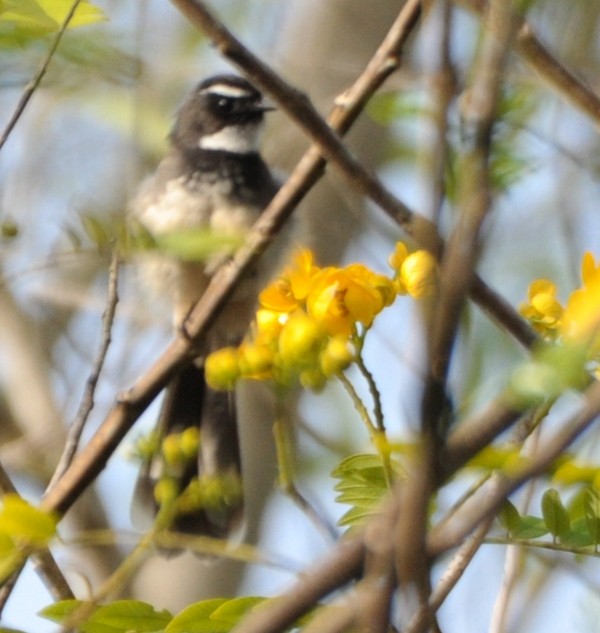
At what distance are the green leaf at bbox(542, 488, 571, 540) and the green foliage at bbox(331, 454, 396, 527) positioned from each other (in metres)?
0.20

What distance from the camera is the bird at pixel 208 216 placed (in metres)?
3.42

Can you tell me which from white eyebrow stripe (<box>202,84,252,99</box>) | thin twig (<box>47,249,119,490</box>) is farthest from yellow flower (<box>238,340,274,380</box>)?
white eyebrow stripe (<box>202,84,252,99</box>)

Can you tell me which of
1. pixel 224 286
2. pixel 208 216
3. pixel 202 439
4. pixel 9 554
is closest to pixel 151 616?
pixel 9 554

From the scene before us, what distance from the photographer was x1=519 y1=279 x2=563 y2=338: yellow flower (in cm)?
164

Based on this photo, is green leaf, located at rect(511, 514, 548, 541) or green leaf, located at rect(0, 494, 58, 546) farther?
green leaf, located at rect(511, 514, 548, 541)

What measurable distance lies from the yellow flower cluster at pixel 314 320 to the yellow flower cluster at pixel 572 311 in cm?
18

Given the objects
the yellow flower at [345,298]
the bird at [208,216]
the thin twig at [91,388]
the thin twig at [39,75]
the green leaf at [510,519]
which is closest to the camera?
the yellow flower at [345,298]

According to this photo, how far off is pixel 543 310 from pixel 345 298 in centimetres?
30

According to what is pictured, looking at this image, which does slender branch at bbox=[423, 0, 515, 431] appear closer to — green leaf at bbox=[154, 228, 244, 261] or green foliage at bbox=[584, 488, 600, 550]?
green leaf at bbox=[154, 228, 244, 261]

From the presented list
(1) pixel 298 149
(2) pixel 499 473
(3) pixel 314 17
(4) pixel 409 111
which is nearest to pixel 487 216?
(2) pixel 499 473

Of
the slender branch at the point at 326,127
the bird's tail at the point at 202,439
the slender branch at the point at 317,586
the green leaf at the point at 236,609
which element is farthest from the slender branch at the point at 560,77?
the bird's tail at the point at 202,439

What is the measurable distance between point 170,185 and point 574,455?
2.31 meters

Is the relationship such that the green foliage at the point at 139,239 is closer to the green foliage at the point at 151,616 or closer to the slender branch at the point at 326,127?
the slender branch at the point at 326,127

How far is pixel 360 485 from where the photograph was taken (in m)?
1.62
